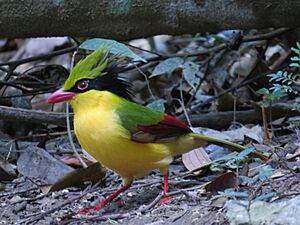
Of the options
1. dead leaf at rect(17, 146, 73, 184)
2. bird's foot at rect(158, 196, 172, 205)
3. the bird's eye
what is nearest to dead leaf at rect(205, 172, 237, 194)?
bird's foot at rect(158, 196, 172, 205)

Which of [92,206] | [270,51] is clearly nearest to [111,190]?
[92,206]

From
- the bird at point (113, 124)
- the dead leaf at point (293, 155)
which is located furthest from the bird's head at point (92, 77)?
the dead leaf at point (293, 155)

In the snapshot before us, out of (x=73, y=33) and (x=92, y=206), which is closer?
(x=92, y=206)

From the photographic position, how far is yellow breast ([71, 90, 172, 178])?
337 cm

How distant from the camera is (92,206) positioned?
12.3 feet

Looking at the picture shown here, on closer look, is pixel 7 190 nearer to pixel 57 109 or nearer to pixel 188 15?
pixel 188 15

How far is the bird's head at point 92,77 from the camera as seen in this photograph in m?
3.50

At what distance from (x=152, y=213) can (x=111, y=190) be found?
0.72 m

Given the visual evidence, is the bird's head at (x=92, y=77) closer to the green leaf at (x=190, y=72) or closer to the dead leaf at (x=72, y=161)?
the dead leaf at (x=72, y=161)

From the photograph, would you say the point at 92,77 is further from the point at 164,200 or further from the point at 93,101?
the point at 164,200

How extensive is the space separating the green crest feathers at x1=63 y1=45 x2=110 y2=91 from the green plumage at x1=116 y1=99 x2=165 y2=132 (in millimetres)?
198

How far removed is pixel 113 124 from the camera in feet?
11.1

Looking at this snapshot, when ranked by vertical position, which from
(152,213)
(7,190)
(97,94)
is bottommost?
(7,190)

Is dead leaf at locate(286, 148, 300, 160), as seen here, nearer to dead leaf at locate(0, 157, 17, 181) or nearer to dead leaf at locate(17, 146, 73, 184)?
dead leaf at locate(17, 146, 73, 184)
